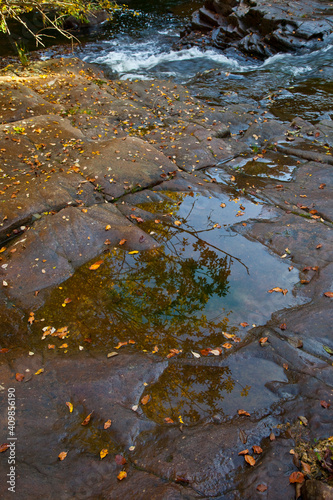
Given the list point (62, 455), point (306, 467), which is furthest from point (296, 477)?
point (62, 455)

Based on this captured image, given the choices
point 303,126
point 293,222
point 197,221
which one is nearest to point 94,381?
point 197,221

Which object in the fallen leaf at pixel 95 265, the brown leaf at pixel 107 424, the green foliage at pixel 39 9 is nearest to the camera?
the brown leaf at pixel 107 424

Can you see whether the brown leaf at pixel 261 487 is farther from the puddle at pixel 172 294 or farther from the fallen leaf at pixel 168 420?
the puddle at pixel 172 294

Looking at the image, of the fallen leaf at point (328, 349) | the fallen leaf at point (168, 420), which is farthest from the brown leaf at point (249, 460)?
the fallen leaf at point (328, 349)

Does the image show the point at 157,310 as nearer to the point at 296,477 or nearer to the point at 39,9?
the point at 296,477

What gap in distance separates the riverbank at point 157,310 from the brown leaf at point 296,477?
0.04 m

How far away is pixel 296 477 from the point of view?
2.79 metres

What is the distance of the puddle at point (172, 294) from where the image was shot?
4.13 metres

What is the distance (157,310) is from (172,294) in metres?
Result: 0.34

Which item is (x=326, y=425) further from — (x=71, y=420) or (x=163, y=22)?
(x=163, y=22)

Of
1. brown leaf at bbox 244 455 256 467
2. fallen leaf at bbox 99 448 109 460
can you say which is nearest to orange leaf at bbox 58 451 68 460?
fallen leaf at bbox 99 448 109 460

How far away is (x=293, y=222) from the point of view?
584 centimetres

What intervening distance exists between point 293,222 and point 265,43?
13.7 meters

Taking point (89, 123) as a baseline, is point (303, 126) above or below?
below
